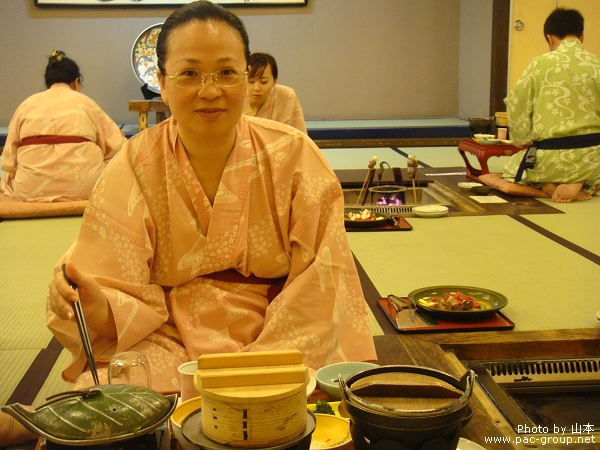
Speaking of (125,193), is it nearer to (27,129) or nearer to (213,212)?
(213,212)

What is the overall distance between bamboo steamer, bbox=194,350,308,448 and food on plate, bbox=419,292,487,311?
161 cm

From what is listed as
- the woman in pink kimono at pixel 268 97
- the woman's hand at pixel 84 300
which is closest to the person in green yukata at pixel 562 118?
the woman in pink kimono at pixel 268 97

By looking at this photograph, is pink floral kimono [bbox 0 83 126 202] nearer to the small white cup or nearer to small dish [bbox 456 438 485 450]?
the small white cup

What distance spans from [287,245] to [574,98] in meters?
3.67

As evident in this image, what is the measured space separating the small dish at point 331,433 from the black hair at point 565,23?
4.49 meters

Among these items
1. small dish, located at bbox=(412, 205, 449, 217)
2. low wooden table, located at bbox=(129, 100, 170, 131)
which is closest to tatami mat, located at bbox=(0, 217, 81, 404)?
small dish, located at bbox=(412, 205, 449, 217)

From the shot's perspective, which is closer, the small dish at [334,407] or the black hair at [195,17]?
the small dish at [334,407]

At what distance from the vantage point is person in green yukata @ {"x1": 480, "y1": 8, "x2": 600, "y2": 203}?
187 inches

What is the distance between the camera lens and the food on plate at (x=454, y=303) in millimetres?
2469

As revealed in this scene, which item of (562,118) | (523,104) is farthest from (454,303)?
(523,104)

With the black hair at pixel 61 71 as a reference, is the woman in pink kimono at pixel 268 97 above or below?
below

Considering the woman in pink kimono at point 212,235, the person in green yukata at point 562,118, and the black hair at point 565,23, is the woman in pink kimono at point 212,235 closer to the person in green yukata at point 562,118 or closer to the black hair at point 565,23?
the person in green yukata at point 562,118

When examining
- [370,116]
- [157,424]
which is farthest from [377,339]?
[370,116]

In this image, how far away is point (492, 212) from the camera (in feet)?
14.4
